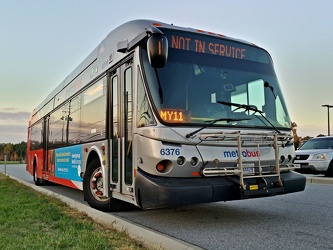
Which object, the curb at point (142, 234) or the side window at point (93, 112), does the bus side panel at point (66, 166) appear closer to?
the side window at point (93, 112)

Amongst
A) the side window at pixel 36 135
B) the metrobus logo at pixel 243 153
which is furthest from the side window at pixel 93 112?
the side window at pixel 36 135

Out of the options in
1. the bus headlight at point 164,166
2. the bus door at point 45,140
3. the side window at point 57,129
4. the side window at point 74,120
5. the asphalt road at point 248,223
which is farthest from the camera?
the bus door at point 45,140

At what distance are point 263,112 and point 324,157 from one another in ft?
36.1

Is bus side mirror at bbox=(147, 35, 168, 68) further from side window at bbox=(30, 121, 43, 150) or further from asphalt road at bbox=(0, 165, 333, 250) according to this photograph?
side window at bbox=(30, 121, 43, 150)

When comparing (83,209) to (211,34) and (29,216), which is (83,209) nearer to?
(29,216)

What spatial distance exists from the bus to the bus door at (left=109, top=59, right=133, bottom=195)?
0.02 m

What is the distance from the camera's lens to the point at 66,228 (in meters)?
5.65

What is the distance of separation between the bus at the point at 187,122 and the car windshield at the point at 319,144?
11.4 meters

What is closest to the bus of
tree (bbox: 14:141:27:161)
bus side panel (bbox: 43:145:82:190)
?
bus side panel (bbox: 43:145:82:190)

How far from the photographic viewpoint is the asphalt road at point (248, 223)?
5320mm

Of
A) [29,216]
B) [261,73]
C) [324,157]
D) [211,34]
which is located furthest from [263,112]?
[324,157]

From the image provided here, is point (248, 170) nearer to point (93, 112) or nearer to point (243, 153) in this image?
point (243, 153)

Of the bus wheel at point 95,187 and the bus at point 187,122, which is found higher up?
the bus at point 187,122

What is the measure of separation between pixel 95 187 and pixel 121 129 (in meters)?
1.78
